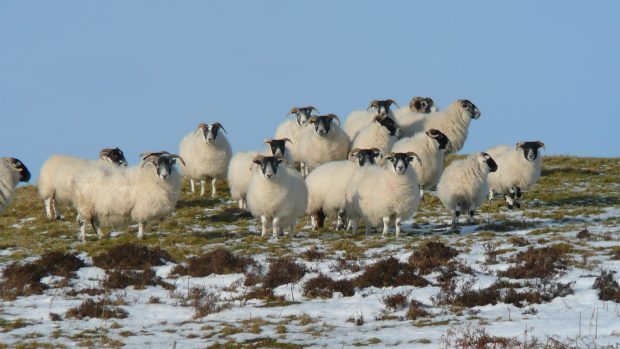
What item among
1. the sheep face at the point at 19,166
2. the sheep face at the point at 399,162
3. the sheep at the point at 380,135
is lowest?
the sheep face at the point at 399,162

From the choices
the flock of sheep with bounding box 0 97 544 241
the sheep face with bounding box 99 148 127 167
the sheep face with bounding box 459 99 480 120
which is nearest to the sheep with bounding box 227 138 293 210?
the flock of sheep with bounding box 0 97 544 241

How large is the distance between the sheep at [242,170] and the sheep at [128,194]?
3685 millimetres

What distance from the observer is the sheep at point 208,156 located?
29016 millimetres

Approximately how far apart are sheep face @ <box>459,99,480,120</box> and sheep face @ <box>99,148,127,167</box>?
12.1 meters

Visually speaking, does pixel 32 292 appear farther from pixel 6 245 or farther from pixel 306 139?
pixel 306 139

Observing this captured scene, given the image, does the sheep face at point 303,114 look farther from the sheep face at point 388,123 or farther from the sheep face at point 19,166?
the sheep face at point 19,166

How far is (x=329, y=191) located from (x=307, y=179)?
3.86 ft

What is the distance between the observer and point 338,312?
44.7 feet

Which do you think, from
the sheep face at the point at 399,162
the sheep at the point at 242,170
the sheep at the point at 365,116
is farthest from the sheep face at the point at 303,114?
the sheep face at the point at 399,162

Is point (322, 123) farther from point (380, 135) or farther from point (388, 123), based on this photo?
point (388, 123)

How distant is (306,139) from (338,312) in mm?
16280

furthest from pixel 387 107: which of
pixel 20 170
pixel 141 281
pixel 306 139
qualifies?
pixel 141 281

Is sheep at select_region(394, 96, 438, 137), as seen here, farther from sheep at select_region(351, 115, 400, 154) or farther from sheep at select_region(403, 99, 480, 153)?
sheep at select_region(351, 115, 400, 154)

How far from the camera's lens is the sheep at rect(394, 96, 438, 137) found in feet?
102
